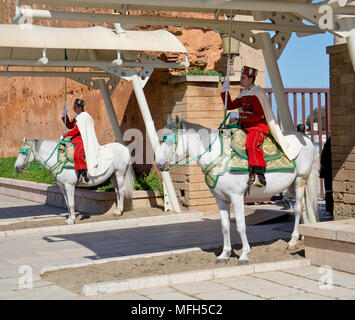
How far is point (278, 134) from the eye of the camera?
7.65 m

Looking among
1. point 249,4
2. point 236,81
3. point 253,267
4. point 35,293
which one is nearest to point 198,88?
point 236,81

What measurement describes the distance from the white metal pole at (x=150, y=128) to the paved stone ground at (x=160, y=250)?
0.79 metres

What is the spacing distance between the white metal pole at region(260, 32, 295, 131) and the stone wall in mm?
755

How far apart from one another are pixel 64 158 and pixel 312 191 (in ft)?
16.2

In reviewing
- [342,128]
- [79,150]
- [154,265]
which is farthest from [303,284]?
[79,150]

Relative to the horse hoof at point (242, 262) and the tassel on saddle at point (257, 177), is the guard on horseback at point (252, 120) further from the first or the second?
the horse hoof at point (242, 262)

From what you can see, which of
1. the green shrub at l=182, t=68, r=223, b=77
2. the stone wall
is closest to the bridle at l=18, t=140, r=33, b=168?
the green shrub at l=182, t=68, r=223, b=77

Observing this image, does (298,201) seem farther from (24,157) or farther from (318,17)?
(24,157)

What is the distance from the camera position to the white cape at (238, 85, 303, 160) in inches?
295

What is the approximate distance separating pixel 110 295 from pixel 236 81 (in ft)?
25.1

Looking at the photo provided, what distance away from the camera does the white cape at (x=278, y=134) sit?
7.49 m

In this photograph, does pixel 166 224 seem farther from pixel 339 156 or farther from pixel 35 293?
pixel 35 293

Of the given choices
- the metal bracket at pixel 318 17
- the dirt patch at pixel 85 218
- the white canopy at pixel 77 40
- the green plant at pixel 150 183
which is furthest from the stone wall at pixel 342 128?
the green plant at pixel 150 183

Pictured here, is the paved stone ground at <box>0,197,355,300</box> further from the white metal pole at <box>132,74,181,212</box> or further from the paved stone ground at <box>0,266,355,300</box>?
the white metal pole at <box>132,74,181,212</box>
